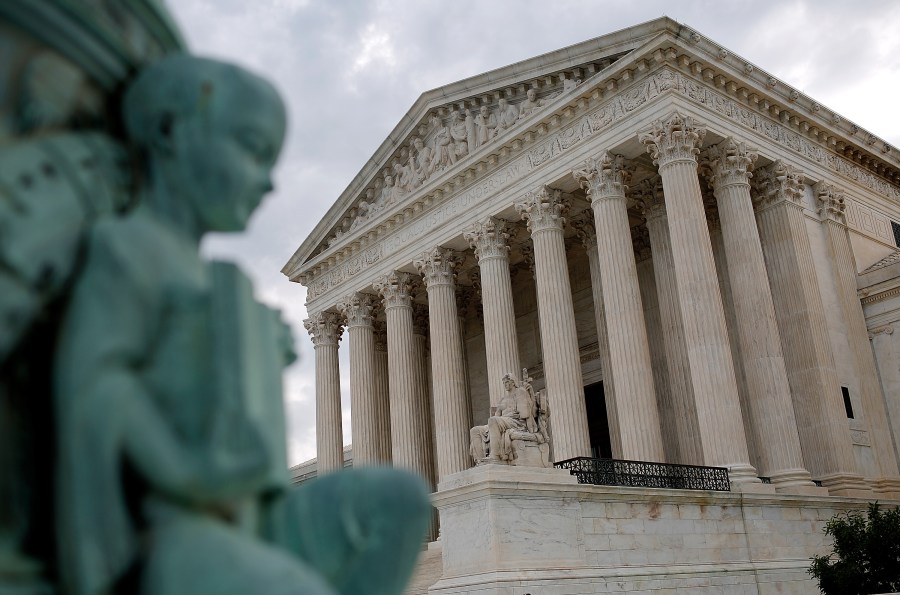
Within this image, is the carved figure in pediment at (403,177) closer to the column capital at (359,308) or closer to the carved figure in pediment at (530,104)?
the column capital at (359,308)

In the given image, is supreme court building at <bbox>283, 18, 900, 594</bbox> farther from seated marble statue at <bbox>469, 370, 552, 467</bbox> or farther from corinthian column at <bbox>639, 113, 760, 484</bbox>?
seated marble statue at <bbox>469, 370, 552, 467</bbox>

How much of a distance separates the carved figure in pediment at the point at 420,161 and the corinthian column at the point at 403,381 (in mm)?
3593

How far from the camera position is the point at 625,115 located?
2473cm

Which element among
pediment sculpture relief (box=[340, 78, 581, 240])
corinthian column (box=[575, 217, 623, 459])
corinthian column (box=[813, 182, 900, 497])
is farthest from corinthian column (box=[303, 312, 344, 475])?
corinthian column (box=[813, 182, 900, 497])

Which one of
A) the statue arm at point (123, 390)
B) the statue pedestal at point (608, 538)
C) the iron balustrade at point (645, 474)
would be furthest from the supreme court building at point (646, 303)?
the statue arm at point (123, 390)

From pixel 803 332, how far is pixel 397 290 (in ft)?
46.4

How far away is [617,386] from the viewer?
76.4 ft

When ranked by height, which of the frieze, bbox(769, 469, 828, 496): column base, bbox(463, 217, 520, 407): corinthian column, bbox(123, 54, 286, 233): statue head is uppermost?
the frieze

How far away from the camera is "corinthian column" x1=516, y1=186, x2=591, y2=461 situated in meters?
24.3

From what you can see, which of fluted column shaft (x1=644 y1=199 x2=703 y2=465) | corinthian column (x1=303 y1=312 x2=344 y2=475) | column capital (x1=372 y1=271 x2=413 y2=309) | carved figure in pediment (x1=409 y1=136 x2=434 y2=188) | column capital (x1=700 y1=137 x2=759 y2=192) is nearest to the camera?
column capital (x1=700 y1=137 x2=759 y2=192)

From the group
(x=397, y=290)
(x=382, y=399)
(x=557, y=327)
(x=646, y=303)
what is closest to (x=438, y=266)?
(x=397, y=290)

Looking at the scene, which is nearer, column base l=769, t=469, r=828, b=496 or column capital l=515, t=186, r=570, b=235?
column base l=769, t=469, r=828, b=496

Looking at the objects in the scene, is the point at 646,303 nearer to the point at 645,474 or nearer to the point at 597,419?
the point at 597,419

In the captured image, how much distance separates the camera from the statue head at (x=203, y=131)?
259 centimetres
